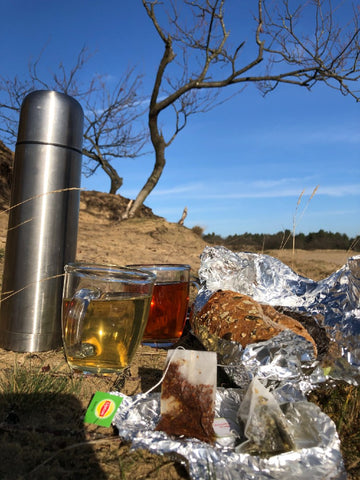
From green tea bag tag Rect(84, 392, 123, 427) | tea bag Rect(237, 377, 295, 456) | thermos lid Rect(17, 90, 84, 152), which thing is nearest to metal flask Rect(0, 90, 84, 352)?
thermos lid Rect(17, 90, 84, 152)

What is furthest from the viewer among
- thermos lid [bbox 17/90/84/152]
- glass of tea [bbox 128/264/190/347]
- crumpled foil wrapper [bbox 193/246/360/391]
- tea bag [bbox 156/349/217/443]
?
glass of tea [bbox 128/264/190/347]

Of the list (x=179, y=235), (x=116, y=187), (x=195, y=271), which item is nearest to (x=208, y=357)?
(x=195, y=271)

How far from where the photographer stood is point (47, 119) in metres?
1.88

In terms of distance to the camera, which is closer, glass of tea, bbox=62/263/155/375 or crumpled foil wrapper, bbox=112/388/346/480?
crumpled foil wrapper, bbox=112/388/346/480

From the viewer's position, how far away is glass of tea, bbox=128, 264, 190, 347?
2.00 metres

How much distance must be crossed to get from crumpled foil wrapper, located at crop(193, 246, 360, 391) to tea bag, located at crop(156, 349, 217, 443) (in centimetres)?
19

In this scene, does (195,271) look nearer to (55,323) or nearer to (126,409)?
(55,323)

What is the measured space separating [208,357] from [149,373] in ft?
1.84

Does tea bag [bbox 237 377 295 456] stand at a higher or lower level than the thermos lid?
lower

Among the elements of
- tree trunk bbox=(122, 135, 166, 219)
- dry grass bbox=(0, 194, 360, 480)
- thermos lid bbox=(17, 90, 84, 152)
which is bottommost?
dry grass bbox=(0, 194, 360, 480)

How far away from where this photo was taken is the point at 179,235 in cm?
748

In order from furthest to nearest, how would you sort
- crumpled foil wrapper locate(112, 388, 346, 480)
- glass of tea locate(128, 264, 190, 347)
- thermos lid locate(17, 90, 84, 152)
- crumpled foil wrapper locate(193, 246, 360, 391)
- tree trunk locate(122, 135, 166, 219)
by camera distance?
tree trunk locate(122, 135, 166, 219) < glass of tea locate(128, 264, 190, 347) < thermos lid locate(17, 90, 84, 152) < crumpled foil wrapper locate(193, 246, 360, 391) < crumpled foil wrapper locate(112, 388, 346, 480)

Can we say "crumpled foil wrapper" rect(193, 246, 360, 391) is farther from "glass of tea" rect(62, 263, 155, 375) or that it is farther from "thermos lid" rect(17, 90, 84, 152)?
"thermos lid" rect(17, 90, 84, 152)

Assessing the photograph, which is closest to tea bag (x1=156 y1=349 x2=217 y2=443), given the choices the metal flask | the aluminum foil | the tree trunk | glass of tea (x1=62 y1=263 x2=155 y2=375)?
the aluminum foil
